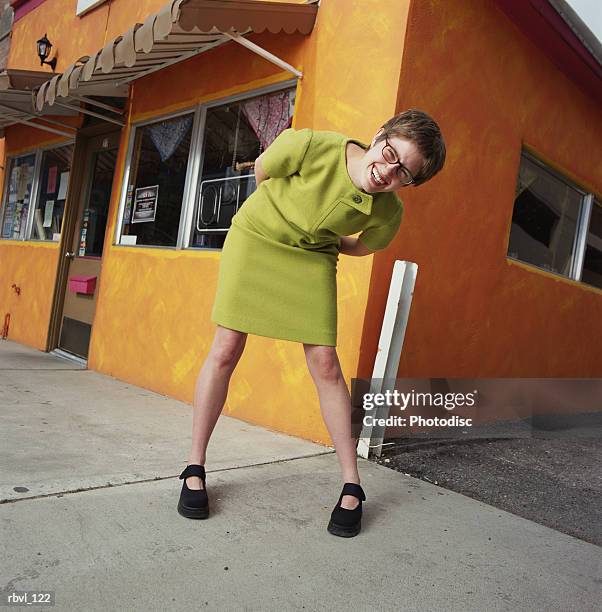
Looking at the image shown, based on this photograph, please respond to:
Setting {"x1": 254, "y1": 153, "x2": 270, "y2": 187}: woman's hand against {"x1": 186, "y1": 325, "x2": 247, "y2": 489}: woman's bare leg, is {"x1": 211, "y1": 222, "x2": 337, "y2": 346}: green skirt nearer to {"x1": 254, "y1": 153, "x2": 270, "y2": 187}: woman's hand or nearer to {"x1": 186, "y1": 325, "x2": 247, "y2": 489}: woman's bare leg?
{"x1": 186, "y1": 325, "x2": 247, "y2": 489}: woman's bare leg

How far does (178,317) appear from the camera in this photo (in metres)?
4.44

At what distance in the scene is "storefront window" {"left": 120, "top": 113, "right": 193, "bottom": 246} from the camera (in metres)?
4.81

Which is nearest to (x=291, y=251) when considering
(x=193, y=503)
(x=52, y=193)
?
(x=193, y=503)

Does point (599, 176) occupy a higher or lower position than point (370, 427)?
higher

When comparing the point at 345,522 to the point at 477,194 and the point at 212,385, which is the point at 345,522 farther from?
the point at 477,194

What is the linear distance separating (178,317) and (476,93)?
2.61 meters

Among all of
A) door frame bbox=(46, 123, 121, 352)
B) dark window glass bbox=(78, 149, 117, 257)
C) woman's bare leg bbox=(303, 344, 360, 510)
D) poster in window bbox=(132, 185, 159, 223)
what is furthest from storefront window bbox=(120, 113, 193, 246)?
woman's bare leg bbox=(303, 344, 360, 510)

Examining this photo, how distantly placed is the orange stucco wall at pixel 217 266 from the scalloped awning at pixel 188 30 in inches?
7.7

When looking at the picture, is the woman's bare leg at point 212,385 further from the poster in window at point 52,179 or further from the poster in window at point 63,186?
the poster in window at point 52,179

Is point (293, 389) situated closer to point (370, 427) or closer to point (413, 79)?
point (370, 427)

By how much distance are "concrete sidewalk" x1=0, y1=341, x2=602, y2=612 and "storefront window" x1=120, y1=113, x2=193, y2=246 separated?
2.19 meters

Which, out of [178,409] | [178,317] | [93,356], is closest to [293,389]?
[178,409]

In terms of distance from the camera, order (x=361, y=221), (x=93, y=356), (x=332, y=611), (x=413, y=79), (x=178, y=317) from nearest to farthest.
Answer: (x=332, y=611), (x=361, y=221), (x=413, y=79), (x=178, y=317), (x=93, y=356)

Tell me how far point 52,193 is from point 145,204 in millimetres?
2192
